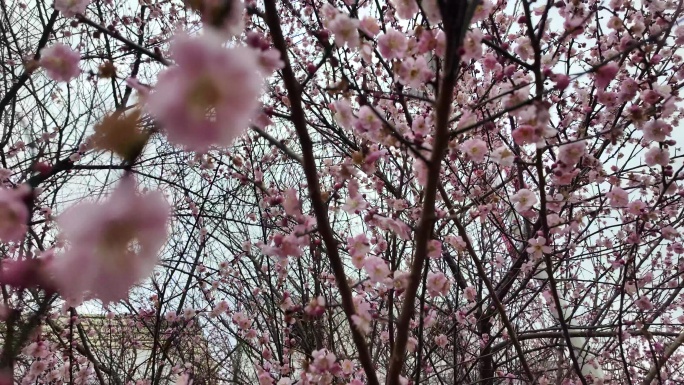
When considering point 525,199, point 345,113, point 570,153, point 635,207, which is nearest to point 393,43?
point 345,113

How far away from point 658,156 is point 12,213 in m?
2.61

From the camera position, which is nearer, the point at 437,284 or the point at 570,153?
the point at 570,153

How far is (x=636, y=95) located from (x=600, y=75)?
3.48 feet

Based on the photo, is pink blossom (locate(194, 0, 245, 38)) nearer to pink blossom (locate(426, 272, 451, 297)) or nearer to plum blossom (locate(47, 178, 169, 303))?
plum blossom (locate(47, 178, 169, 303))

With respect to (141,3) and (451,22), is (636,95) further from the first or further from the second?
(141,3)

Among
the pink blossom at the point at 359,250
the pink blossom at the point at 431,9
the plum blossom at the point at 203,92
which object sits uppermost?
the pink blossom at the point at 431,9

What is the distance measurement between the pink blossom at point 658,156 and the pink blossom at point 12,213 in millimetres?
2532

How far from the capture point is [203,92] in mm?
589

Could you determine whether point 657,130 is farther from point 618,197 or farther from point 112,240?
point 112,240

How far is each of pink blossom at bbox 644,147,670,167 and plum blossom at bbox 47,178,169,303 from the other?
246cm

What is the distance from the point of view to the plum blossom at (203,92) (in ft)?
1.91

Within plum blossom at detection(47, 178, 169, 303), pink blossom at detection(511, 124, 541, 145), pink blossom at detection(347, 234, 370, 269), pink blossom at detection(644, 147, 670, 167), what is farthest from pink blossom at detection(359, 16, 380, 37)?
pink blossom at detection(644, 147, 670, 167)

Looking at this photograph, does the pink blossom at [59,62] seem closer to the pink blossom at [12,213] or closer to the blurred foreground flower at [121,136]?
the pink blossom at [12,213]

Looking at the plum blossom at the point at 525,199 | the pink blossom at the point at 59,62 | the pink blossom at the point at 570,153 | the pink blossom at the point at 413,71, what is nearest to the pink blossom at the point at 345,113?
the pink blossom at the point at 413,71
